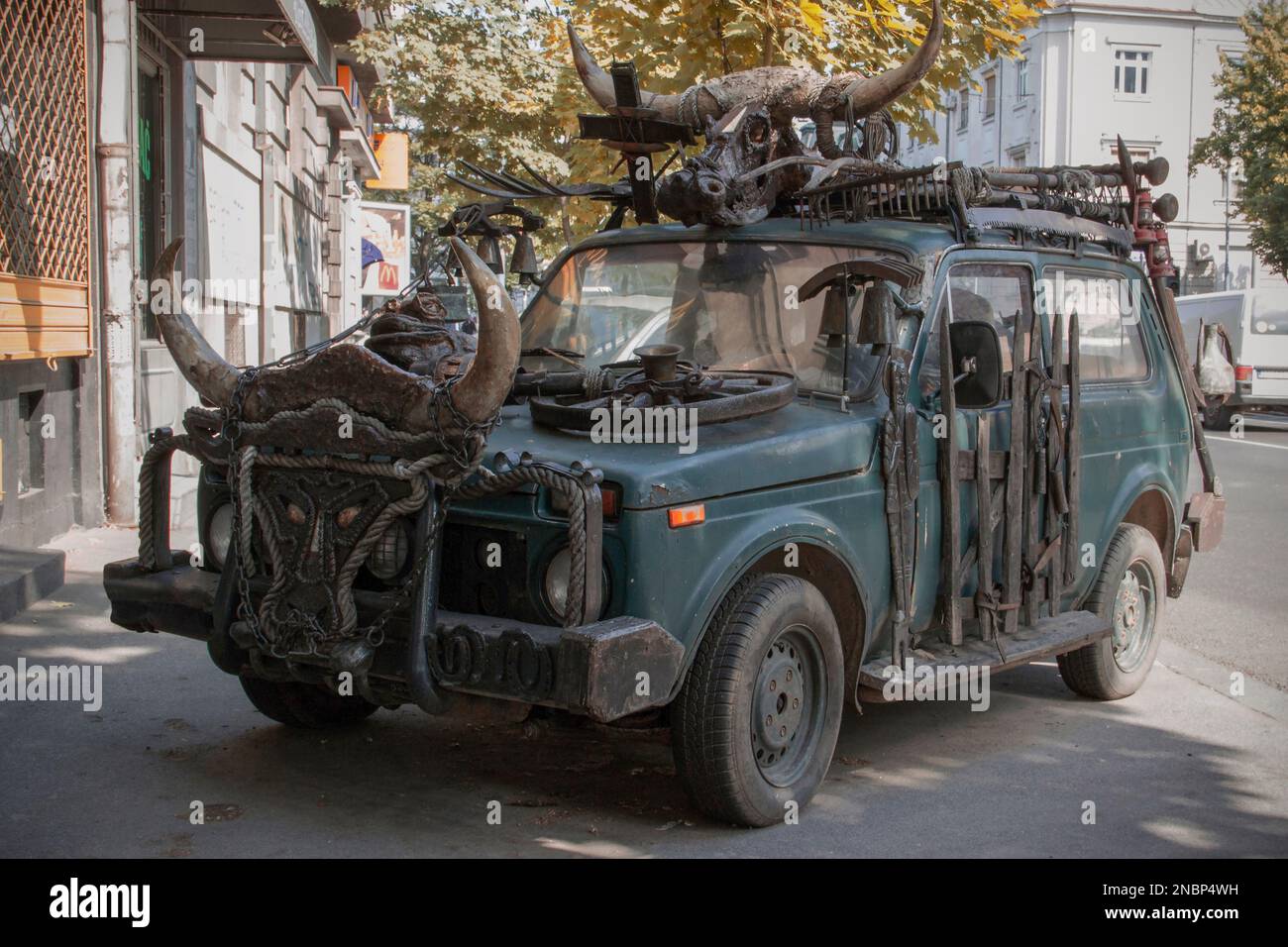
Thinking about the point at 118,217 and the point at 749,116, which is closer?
the point at 749,116

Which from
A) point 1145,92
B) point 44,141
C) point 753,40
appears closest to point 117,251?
point 44,141

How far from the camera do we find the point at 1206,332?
8352 millimetres

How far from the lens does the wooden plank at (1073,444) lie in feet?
20.8

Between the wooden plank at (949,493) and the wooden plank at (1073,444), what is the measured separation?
31.4 inches

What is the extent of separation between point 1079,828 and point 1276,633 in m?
4.31

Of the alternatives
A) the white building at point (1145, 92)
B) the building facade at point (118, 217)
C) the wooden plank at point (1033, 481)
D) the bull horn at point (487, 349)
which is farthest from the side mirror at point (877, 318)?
the white building at point (1145, 92)

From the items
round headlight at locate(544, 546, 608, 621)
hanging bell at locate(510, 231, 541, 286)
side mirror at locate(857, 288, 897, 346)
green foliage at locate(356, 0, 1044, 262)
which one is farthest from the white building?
round headlight at locate(544, 546, 608, 621)

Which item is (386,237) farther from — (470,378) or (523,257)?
(470,378)

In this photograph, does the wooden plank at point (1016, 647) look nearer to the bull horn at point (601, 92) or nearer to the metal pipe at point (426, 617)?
the metal pipe at point (426, 617)

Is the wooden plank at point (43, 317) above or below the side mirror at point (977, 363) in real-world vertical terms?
above

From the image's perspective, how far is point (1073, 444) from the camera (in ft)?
20.9

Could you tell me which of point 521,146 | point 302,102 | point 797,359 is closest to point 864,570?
point 797,359

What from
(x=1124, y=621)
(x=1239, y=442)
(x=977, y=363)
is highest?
(x=977, y=363)

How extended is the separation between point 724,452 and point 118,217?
761cm
